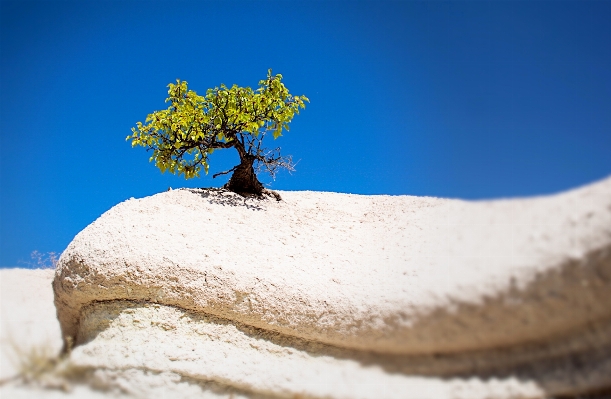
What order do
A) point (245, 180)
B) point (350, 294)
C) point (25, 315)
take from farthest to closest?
point (245, 180) → point (25, 315) → point (350, 294)

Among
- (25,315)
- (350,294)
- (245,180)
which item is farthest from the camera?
(245,180)

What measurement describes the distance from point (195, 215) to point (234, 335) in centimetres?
203

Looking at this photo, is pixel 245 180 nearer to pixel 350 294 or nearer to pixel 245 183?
pixel 245 183

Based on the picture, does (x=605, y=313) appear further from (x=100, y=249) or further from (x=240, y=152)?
(x=240, y=152)

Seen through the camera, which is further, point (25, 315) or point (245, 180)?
point (245, 180)

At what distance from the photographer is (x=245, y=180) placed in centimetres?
856

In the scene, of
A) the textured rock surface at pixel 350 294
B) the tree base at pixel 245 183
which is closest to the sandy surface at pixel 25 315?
the textured rock surface at pixel 350 294

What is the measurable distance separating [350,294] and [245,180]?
419cm

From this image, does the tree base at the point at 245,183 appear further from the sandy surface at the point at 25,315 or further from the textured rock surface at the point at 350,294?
the sandy surface at the point at 25,315

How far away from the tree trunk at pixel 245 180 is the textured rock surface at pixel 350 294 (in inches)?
28.2

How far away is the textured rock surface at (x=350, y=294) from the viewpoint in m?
3.33

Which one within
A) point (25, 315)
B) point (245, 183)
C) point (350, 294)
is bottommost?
point (350, 294)

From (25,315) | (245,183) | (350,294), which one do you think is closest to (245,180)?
(245,183)

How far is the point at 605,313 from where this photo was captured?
3234 millimetres
